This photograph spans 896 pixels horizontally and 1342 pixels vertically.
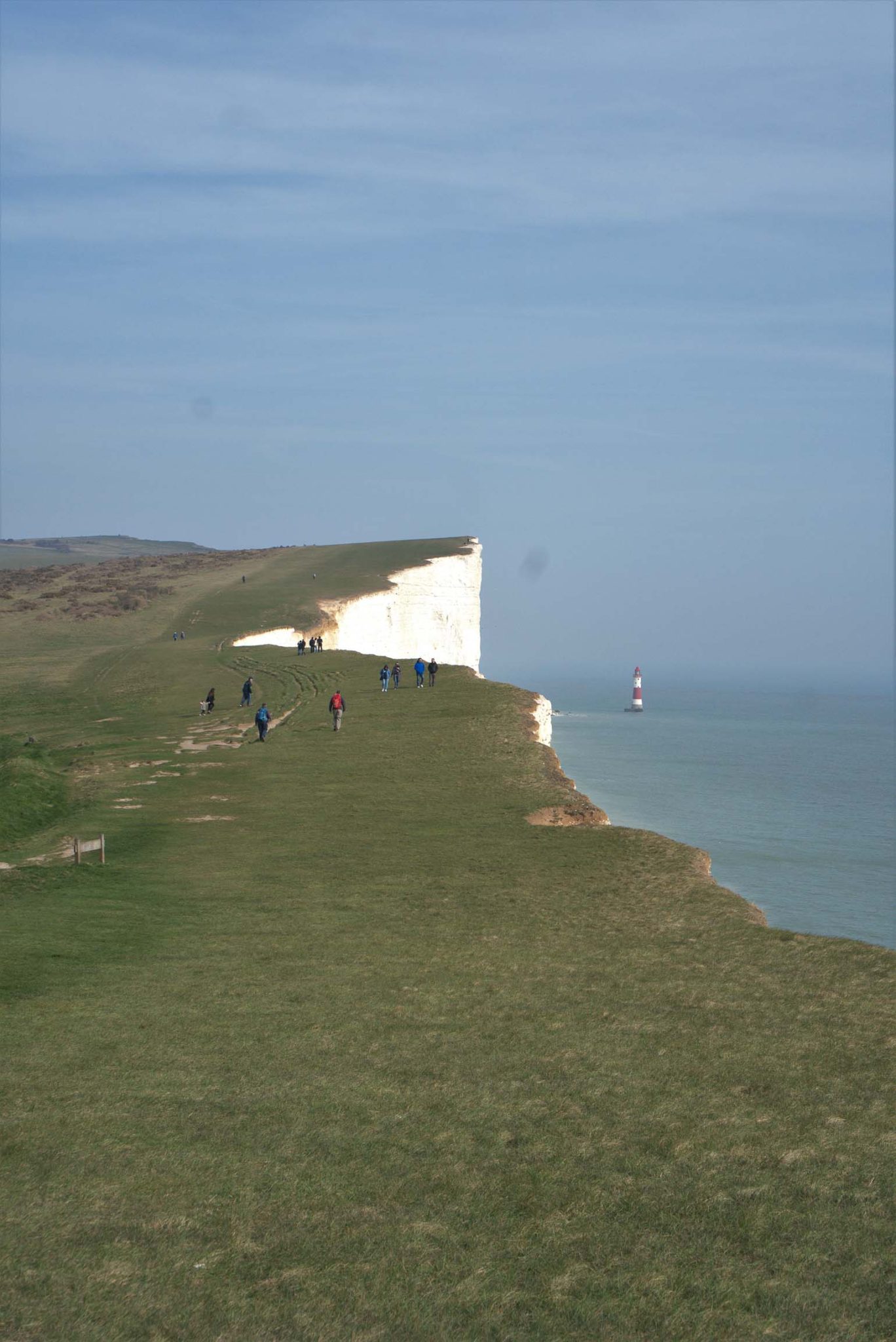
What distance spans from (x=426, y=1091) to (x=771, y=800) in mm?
67282

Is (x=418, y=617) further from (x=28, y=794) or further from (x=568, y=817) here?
(x=568, y=817)

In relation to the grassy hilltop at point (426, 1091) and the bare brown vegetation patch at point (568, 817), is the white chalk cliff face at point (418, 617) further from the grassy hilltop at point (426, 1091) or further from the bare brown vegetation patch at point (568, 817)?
the grassy hilltop at point (426, 1091)

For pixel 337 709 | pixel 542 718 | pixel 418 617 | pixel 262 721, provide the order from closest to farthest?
pixel 262 721, pixel 337 709, pixel 542 718, pixel 418 617

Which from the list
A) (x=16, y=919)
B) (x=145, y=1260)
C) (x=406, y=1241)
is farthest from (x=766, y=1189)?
(x=16, y=919)

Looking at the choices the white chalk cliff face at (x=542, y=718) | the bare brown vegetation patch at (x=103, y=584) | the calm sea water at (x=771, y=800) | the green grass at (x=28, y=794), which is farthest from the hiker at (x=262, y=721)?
the bare brown vegetation patch at (x=103, y=584)

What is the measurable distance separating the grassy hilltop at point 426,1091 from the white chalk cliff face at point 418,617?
51600 millimetres

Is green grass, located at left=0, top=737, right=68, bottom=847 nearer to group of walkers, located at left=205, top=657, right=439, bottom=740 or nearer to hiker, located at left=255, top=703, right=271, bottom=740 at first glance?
hiker, located at left=255, top=703, right=271, bottom=740

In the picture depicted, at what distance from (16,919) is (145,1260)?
37.0 ft

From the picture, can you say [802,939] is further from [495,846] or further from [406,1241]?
[406,1241]

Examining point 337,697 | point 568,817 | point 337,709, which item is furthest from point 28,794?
point 568,817

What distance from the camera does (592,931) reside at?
19.3 m

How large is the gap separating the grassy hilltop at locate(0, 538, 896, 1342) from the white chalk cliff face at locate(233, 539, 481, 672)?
51.6 meters

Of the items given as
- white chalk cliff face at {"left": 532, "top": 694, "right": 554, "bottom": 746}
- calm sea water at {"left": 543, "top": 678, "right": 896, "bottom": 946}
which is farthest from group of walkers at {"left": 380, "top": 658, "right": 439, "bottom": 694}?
calm sea water at {"left": 543, "top": 678, "right": 896, "bottom": 946}

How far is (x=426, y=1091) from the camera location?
12.4 meters
